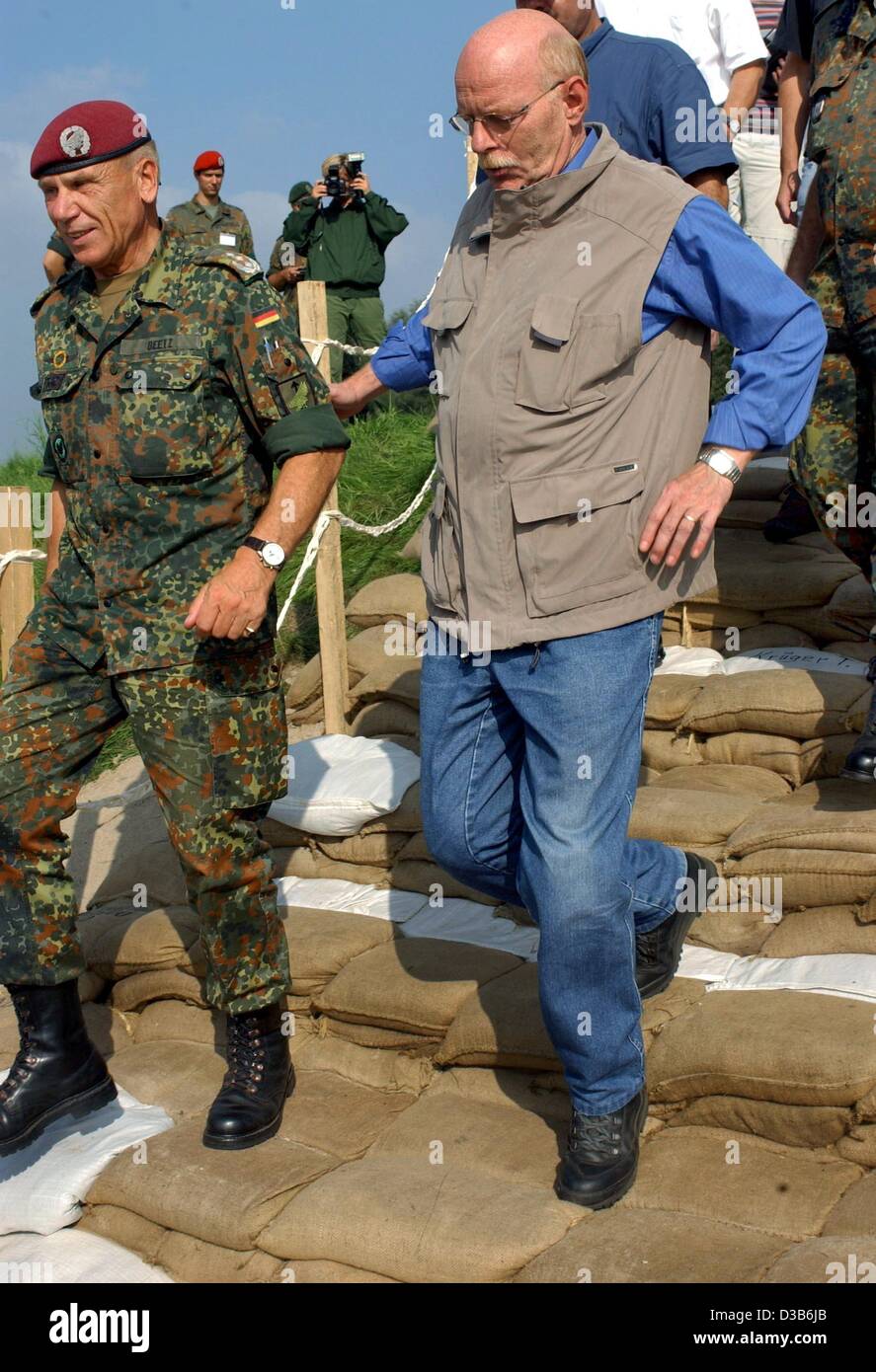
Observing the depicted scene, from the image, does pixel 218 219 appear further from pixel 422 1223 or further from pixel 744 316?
pixel 422 1223

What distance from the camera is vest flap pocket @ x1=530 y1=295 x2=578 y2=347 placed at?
258 cm

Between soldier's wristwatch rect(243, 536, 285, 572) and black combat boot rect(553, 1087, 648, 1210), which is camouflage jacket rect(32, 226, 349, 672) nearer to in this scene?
soldier's wristwatch rect(243, 536, 285, 572)

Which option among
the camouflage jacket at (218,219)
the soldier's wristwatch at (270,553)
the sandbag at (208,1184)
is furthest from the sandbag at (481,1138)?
the camouflage jacket at (218,219)

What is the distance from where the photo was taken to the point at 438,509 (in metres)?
2.84

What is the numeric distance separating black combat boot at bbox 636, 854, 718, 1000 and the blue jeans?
436 millimetres

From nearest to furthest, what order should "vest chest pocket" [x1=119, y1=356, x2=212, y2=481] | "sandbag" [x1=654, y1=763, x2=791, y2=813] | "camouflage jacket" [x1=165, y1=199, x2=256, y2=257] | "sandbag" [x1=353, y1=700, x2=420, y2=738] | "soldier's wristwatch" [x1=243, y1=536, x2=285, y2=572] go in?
"soldier's wristwatch" [x1=243, y1=536, x2=285, y2=572] → "vest chest pocket" [x1=119, y1=356, x2=212, y2=481] → "sandbag" [x1=654, y1=763, x2=791, y2=813] → "sandbag" [x1=353, y1=700, x2=420, y2=738] → "camouflage jacket" [x1=165, y1=199, x2=256, y2=257]

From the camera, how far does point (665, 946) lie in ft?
10.7

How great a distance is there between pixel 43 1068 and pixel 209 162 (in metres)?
6.57

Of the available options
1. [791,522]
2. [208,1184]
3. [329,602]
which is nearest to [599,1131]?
[208,1184]

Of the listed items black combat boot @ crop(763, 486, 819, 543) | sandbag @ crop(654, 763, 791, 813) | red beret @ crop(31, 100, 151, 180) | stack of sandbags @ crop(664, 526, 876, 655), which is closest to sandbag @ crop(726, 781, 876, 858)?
sandbag @ crop(654, 763, 791, 813)

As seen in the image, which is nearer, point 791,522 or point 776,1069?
point 776,1069

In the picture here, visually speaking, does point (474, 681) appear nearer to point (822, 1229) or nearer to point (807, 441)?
point (822, 1229)

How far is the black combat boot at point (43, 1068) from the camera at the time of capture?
319 cm
